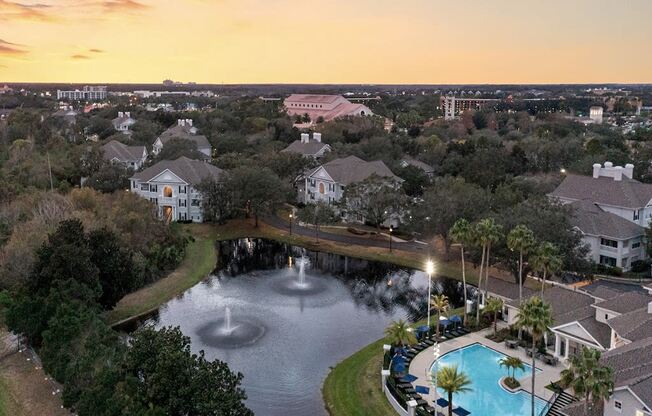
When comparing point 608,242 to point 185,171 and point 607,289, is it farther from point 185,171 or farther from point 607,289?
point 185,171

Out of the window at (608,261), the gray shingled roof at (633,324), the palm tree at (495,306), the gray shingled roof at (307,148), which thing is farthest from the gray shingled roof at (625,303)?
the gray shingled roof at (307,148)

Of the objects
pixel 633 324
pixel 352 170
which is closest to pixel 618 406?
pixel 633 324

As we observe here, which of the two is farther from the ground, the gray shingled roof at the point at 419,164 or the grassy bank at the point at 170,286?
the gray shingled roof at the point at 419,164

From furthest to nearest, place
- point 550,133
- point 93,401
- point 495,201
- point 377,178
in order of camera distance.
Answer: point 550,133 < point 377,178 < point 495,201 < point 93,401

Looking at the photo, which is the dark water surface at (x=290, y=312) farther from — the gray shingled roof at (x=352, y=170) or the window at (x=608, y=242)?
the gray shingled roof at (x=352, y=170)

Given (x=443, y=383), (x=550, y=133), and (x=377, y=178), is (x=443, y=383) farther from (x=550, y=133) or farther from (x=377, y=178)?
(x=550, y=133)

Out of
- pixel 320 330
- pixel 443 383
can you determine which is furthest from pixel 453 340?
pixel 443 383

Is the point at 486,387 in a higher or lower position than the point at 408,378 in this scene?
lower
